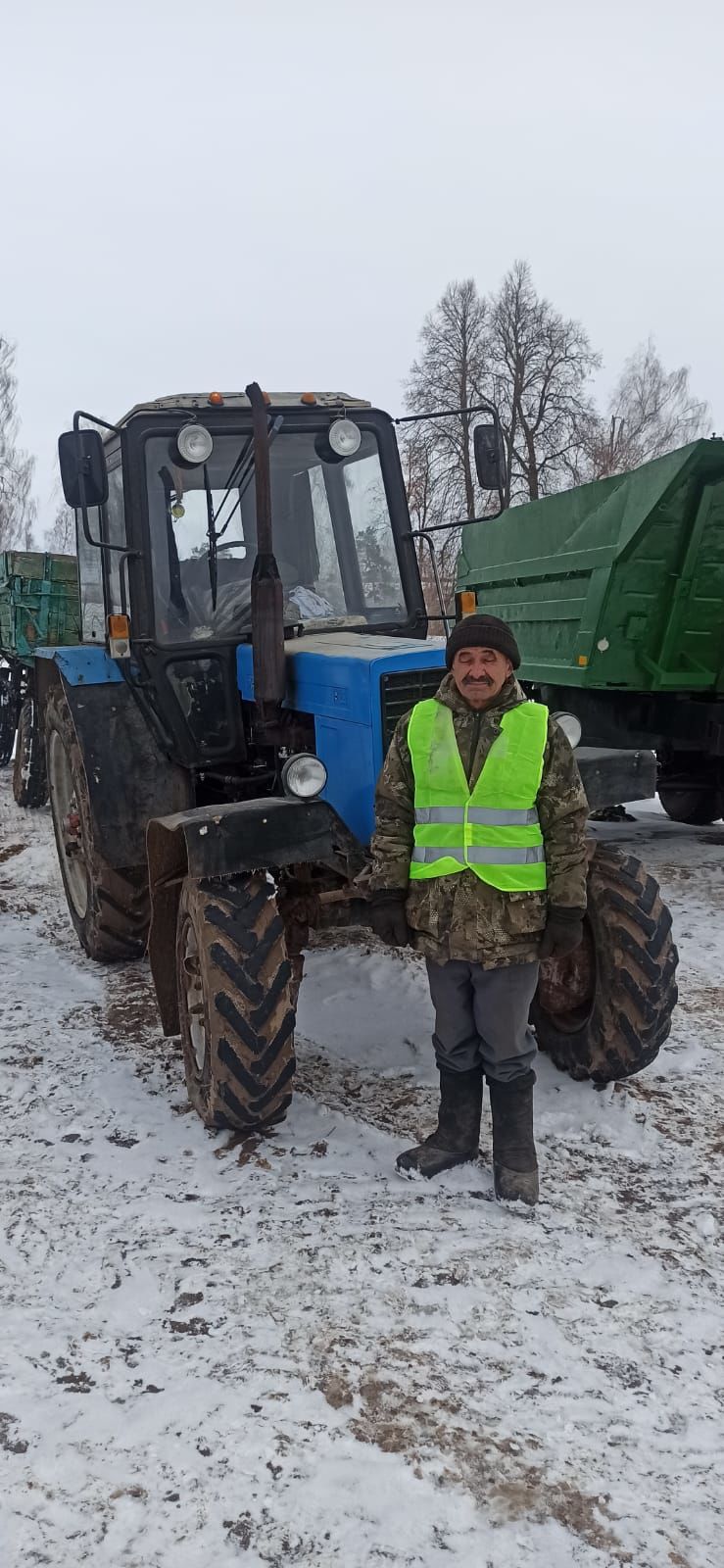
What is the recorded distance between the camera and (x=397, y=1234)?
3027mm

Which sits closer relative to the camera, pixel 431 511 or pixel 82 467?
pixel 82 467

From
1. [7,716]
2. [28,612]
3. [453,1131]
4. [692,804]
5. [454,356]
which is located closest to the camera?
[453,1131]

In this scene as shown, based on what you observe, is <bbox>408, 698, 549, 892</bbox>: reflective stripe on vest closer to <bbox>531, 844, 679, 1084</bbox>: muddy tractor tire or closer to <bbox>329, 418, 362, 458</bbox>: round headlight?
<bbox>531, 844, 679, 1084</bbox>: muddy tractor tire

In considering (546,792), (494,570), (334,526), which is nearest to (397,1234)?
(546,792)

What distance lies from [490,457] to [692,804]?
15.3 feet

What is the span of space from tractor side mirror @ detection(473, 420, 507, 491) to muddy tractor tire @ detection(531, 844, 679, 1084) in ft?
5.71

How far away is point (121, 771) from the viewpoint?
487cm

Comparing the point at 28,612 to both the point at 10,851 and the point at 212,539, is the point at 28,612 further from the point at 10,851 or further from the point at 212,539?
the point at 212,539

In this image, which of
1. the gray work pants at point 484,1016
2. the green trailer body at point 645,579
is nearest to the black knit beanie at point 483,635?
the gray work pants at point 484,1016

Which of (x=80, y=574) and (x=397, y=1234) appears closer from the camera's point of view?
(x=397, y=1234)

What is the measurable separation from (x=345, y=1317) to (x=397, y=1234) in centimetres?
38

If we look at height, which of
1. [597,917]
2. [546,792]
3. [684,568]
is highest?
[684,568]

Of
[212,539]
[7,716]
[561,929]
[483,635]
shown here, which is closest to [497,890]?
[561,929]

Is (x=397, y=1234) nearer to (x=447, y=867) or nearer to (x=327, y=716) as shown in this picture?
(x=447, y=867)
